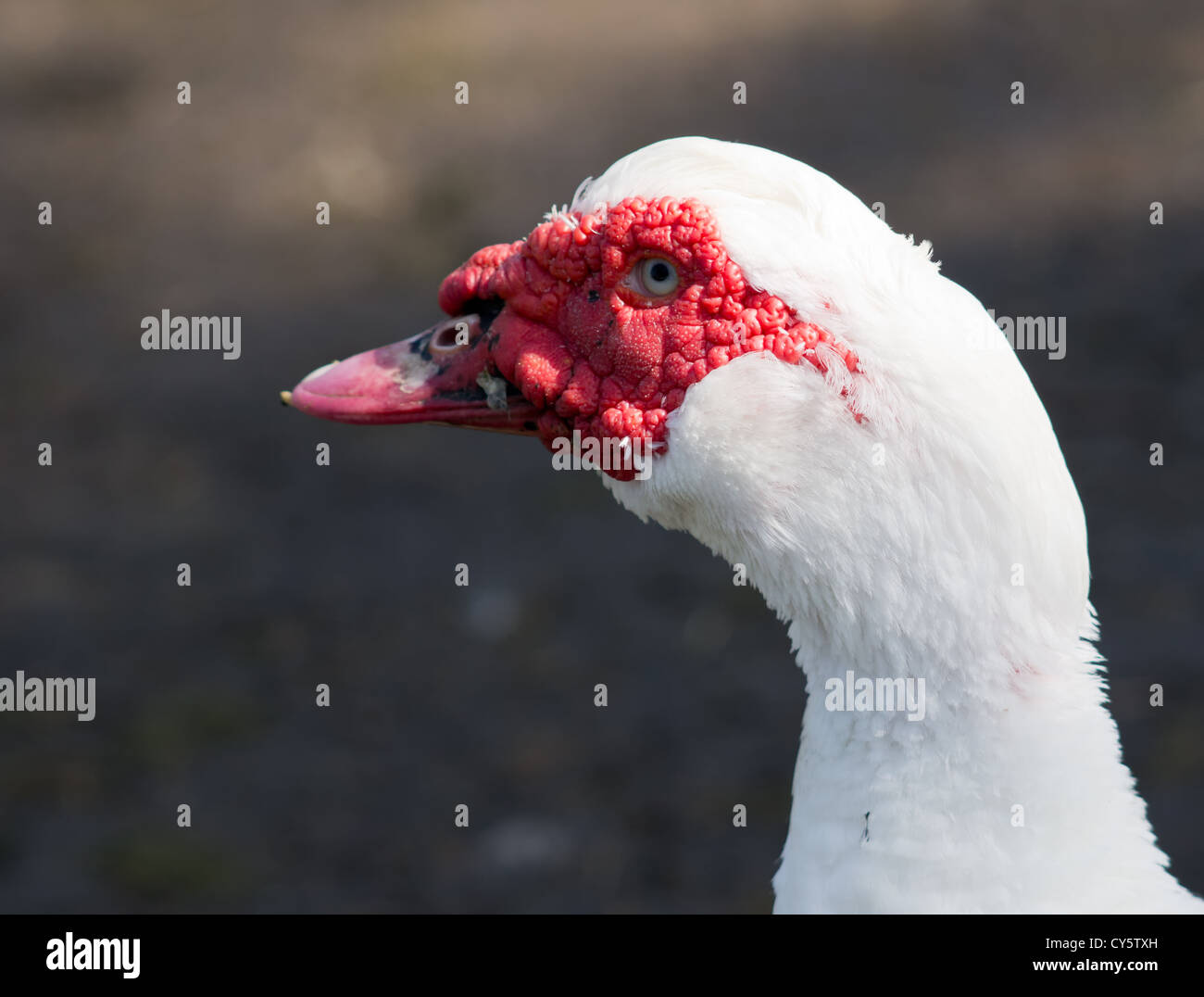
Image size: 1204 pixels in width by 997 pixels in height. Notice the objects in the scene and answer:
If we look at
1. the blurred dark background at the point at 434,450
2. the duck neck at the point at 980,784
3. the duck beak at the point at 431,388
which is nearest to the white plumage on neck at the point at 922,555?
the duck neck at the point at 980,784

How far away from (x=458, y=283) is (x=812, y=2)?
8425mm

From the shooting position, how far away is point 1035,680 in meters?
2.63

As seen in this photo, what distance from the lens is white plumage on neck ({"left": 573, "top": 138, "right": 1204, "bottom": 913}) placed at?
2.54 metres

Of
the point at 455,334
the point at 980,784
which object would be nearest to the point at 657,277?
the point at 455,334

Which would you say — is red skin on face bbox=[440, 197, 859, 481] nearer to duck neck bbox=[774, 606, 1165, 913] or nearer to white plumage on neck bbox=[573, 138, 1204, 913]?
white plumage on neck bbox=[573, 138, 1204, 913]

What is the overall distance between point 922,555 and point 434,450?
18.2 feet

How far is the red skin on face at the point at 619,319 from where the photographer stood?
2.71 m

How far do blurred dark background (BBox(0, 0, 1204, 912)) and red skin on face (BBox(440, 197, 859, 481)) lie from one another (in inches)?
123

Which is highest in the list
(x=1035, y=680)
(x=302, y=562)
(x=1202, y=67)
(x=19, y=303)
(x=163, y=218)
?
(x=1202, y=67)

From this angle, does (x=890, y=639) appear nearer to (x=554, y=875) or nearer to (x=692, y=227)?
(x=692, y=227)

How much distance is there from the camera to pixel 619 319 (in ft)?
9.52

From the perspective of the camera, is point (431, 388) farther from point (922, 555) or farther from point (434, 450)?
point (434, 450)
